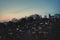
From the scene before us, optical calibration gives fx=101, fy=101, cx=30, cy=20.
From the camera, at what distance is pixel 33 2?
1.21m

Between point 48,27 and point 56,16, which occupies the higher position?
point 56,16

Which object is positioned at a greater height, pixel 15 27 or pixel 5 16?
pixel 5 16

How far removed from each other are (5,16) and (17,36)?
0.90 ft

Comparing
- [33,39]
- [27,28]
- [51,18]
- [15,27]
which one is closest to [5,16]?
[15,27]

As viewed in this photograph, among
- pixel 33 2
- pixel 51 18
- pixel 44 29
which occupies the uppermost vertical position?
pixel 33 2

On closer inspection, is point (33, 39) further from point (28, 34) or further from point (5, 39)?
point (5, 39)

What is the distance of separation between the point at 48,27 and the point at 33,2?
345 millimetres

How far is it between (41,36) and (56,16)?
11.7 inches

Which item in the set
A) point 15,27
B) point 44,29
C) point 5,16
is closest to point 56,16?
point 44,29

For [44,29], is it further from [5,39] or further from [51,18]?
[5,39]

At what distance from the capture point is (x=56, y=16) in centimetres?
120

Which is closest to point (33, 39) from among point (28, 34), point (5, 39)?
point (28, 34)

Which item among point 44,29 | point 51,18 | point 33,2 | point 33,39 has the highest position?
point 33,2

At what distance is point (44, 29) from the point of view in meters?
1.16
